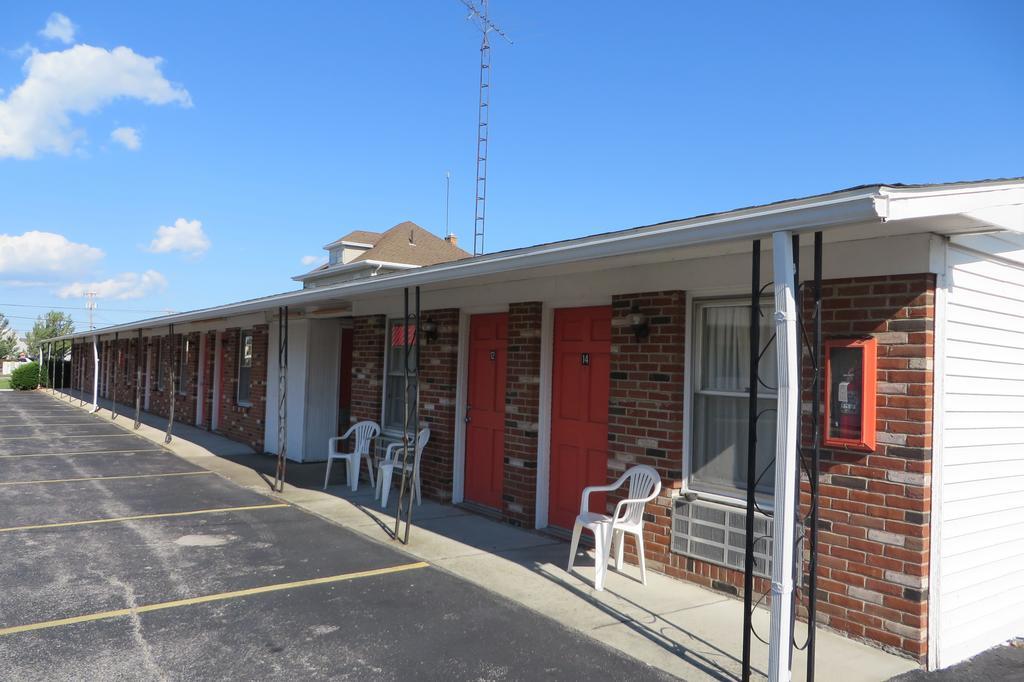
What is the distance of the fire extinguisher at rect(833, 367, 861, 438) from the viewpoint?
15.2 ft

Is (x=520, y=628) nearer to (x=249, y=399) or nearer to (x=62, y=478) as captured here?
(x=62, y=478)

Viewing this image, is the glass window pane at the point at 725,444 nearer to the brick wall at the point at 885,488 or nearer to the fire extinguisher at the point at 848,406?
the brick wall at the point at 885,488

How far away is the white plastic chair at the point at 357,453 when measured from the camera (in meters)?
9.71

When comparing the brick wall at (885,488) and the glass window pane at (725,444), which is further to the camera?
the glass window pane at (725,444)

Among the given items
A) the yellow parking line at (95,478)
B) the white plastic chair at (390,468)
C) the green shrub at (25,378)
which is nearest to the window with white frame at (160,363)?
the yellow parking line at (95,478)

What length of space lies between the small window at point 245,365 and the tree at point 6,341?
75.9m

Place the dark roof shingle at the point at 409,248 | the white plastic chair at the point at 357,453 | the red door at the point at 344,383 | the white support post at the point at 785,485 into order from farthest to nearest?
1. the dark roof shingle at the point at 409,248
2. the red door at the point at 344,383
3. the white plastic chair at the point at 357,453
4. the white support post at the point at 785,485

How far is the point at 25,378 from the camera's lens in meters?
36.0

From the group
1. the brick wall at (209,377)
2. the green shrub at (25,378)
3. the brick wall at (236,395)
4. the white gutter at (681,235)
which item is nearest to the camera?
the white gutter at (681,235)

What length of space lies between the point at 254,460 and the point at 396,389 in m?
4.08

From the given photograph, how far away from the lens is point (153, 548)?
6.74m

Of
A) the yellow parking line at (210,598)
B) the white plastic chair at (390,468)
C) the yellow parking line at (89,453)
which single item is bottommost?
the yellow parking line at (89,453)

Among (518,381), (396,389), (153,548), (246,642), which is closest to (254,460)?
(396,389)

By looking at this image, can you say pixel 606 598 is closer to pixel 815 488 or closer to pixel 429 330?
pixel 815 488
